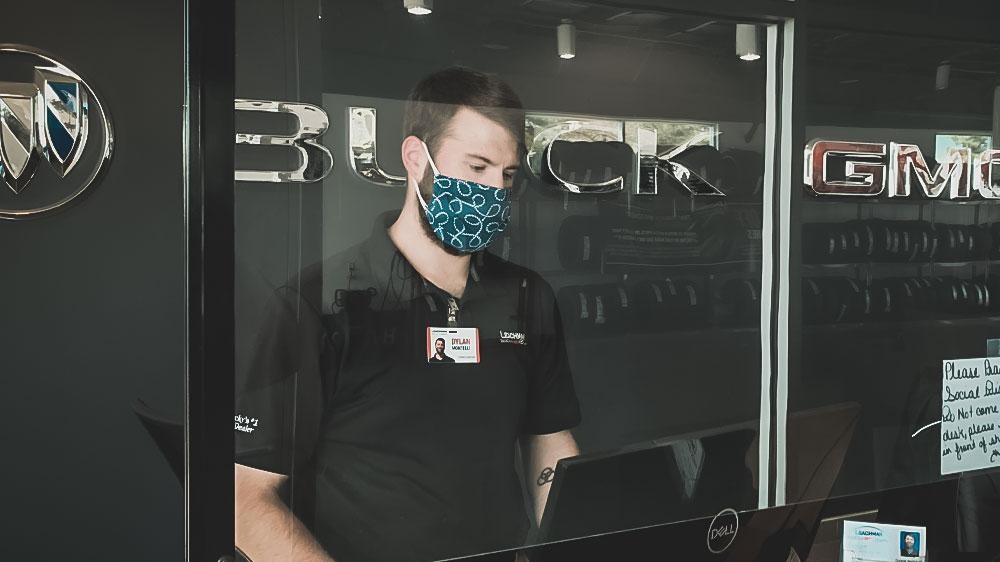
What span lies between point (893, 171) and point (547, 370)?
0.77 m

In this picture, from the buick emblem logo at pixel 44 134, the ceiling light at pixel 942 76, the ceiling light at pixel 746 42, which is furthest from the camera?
the ceiling light at pixel 942 76

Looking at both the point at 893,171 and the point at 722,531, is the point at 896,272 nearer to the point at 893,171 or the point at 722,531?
the point at 893,171

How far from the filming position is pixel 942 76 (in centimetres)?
166

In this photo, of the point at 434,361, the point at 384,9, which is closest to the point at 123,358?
the point at 434,361

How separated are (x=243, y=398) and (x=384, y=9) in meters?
0.55

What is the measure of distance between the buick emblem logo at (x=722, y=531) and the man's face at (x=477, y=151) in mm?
678

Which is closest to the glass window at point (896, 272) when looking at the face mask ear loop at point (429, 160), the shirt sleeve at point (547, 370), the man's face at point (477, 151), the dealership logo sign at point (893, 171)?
the dealership logo sign at point (893, 171)

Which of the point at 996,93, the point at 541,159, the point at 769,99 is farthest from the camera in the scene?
the point at 996,93

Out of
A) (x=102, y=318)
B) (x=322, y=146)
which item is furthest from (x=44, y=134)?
(x=322, y=146)

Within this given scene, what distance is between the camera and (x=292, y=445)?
1.19 m

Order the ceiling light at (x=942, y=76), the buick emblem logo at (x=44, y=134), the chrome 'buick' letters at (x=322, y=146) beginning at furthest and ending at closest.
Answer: the ceiling light at (x=942, y=76) < the buick emblem logo at (x=44, y=134) < the chrome 'buick' letters at (x=322, y=146)

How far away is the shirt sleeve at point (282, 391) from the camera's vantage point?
1171 mm

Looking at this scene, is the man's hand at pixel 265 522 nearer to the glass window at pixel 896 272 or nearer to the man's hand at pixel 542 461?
the man's hand at pixel 542 461

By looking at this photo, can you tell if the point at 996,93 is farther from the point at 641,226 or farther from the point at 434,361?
the point at 434,361
